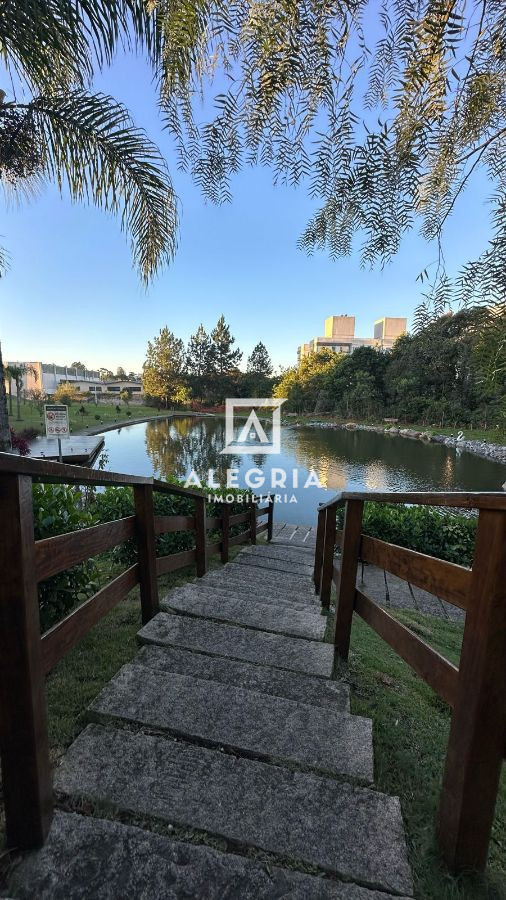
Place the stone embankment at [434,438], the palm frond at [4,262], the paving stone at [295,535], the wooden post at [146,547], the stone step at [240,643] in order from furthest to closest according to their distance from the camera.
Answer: the stone embankment at [434,438], the paving stone at [295,535], the palm frond at [4,262], the wooden post at [146,547], the stone step at [240,643]

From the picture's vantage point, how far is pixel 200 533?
2990 mm

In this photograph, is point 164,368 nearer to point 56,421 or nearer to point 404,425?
point 404,425

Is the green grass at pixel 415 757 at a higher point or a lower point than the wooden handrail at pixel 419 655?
lower

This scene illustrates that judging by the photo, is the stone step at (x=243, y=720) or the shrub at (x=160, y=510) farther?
the shrub at (x=160, y=510)

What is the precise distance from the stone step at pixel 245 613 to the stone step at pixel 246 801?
3.09 ft

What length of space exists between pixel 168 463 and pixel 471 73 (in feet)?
53.0

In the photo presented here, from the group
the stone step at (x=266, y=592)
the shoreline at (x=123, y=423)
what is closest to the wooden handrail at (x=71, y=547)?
the stone step at (x=266, y=592)

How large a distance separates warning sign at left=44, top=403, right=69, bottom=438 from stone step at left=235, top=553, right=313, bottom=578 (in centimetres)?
555

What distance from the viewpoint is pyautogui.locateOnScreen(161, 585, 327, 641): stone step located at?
2090 millimetres

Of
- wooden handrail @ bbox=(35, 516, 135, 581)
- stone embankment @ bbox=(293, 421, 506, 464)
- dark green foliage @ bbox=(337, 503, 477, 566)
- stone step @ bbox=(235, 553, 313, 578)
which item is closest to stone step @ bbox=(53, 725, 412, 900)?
wooden handrail @ bbox=(35, 516, 135, 581)

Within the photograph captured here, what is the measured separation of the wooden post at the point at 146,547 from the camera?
1813mm

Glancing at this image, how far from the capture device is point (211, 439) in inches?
948

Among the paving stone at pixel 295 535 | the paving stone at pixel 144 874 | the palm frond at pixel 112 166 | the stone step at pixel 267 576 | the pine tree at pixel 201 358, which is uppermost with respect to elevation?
the pine tree at pixel 201 358

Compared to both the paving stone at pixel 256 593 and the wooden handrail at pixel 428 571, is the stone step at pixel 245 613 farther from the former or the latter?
the wooden handrail at pixel 428 571
